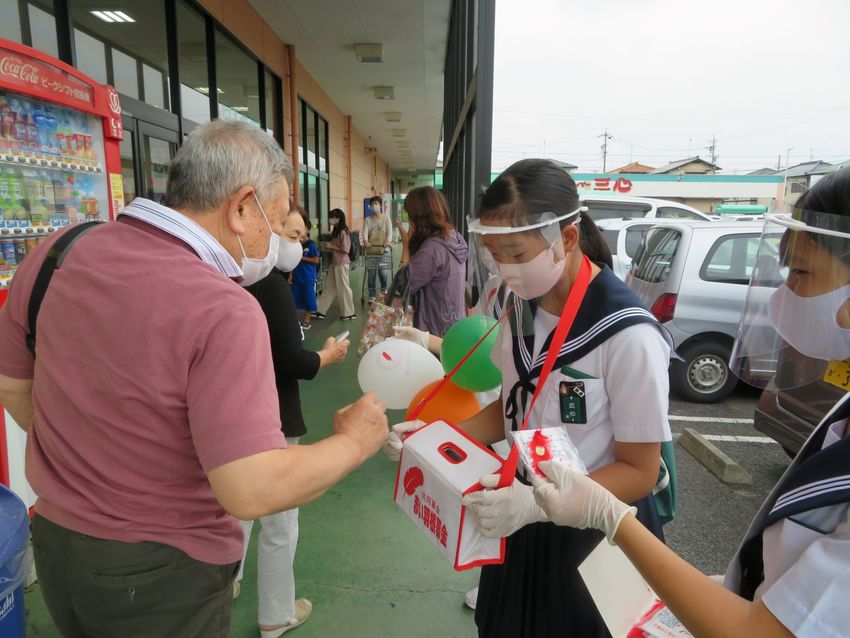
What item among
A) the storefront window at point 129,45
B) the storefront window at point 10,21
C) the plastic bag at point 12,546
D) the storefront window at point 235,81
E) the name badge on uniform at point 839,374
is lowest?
the plastic bag at point 12,546

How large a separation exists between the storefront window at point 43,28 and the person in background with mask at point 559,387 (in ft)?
12.2

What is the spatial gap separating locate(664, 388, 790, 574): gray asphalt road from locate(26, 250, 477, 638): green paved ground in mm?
1340

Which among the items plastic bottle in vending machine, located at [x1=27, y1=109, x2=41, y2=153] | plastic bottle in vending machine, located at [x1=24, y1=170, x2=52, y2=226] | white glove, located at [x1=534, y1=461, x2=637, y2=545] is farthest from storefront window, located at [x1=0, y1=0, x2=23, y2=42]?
white glove, located at [x1=534, y1=461, x2=637, y2=545]

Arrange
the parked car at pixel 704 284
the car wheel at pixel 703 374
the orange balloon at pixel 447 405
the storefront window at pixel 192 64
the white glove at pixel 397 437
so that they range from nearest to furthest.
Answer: the white glove at pixel 397 437 < the orange balloon at pixel 447 405 < the parked car at pixel 704 284 < the car wheel at pixel 703 374 < the storefront window at pixel 192 64

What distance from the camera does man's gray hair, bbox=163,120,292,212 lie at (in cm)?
118

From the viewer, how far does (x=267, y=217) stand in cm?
130

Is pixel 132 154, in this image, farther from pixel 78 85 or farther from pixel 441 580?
pixel 441 580

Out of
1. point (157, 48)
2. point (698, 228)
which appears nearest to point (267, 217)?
point (698, 228)

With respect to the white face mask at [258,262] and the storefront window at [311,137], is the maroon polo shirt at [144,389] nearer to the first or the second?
the white face mask at [258,262]

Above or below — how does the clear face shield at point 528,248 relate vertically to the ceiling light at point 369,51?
below

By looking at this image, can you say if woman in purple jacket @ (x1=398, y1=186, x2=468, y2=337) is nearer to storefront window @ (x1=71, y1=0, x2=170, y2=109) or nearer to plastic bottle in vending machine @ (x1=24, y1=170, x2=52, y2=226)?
plastic bottle in vending machine @ (x1=24, y1=170, x2=52, y2=226)

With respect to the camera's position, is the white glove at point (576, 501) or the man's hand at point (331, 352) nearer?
the white glove at point (576, 501)

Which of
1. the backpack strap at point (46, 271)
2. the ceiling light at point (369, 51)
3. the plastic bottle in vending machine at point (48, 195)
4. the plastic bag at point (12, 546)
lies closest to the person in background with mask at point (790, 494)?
the backpack strap at point (46, 271)

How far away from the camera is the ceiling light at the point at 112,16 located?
423cm
